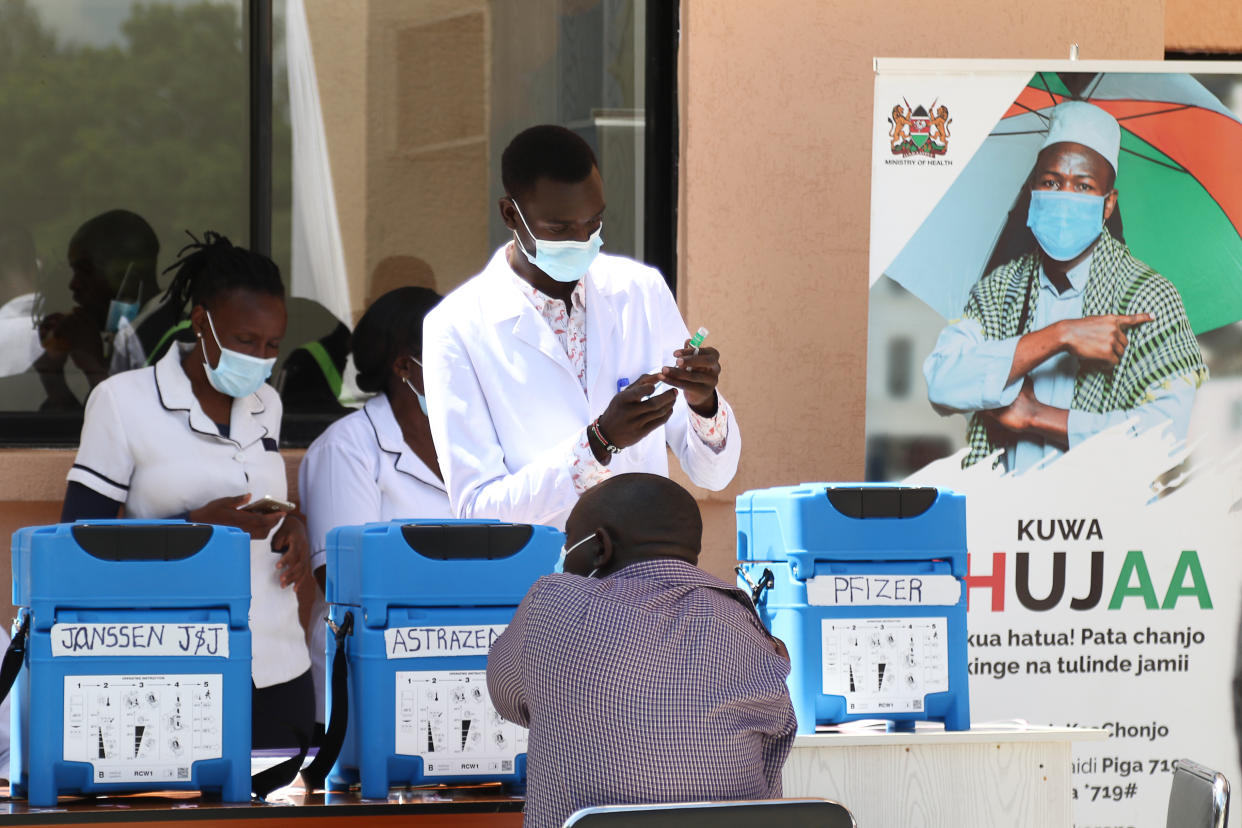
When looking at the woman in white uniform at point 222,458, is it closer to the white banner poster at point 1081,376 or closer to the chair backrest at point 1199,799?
the white banner poster at point 1081,376

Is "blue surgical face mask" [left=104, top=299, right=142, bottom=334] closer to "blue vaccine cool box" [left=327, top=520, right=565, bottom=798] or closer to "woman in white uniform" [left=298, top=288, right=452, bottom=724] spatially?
"woman in white uniform" [left=298, top=288, right=452, bottom=724]

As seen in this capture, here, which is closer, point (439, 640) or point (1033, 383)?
point (439, 640)

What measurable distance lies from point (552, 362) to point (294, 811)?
43.6 inches

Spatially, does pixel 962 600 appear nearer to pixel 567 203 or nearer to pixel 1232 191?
pixel 567 203

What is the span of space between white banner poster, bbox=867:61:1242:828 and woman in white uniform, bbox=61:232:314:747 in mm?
1544

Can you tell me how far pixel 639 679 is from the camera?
210 centimetres

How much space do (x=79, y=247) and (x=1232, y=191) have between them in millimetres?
3205

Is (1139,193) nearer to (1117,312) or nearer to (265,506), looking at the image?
(1117,312)

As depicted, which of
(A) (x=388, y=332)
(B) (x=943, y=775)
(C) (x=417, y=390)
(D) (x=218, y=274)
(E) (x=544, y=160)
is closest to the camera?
(B) (x=943, y=775)

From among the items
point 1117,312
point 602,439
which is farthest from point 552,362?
point 1117,312

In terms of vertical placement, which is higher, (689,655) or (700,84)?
(700,84)

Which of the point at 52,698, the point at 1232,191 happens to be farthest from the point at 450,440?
the point at 1232,191

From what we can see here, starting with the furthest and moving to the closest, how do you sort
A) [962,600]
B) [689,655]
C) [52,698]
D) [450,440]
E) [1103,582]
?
[1103,582] → [450,440] → [962,600] → [52,698] → [689,655]

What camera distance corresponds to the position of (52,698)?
233cm
